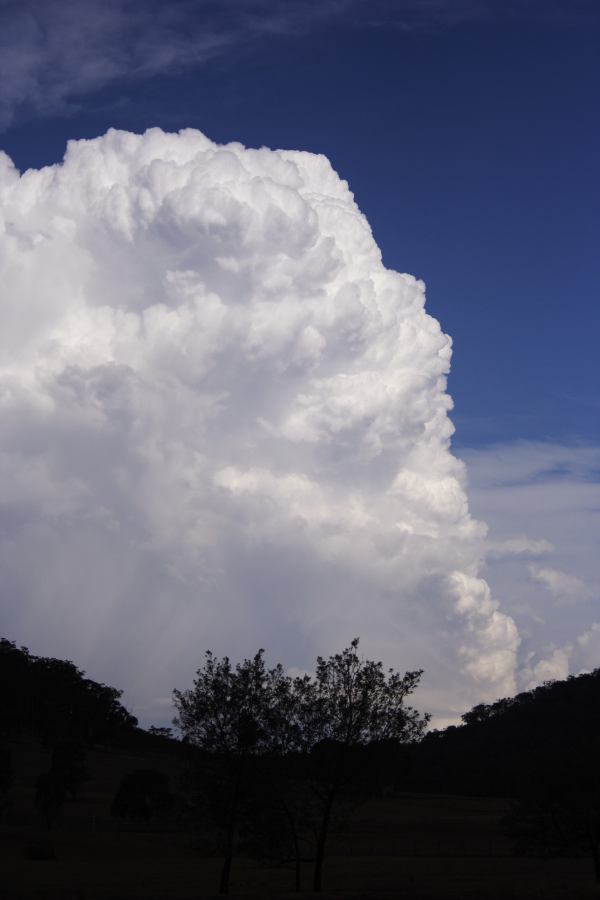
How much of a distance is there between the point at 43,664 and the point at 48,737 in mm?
26205

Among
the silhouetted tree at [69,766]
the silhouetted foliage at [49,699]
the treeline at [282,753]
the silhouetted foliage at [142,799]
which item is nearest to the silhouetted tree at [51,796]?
the silhouetted tree at [69,766]

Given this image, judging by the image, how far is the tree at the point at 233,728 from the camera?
51781 millimetres

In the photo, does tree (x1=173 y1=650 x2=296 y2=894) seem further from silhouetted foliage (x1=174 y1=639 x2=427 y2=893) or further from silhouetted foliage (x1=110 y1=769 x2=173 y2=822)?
silhouetted foliage (x1=110 y1=769 x2=173 y2=822)

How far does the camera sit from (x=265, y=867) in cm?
5731

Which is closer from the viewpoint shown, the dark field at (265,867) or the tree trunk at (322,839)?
the tree trunk at (322,839)

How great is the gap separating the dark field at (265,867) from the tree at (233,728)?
2668mm

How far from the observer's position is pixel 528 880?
5844 cm

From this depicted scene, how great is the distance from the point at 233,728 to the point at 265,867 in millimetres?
10855

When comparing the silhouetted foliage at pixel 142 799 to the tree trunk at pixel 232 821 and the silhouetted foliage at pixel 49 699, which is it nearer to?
the tree trunk at pixel 232 821

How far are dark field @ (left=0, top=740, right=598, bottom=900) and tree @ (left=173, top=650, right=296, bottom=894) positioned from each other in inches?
105

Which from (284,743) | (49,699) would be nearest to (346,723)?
(284,743)

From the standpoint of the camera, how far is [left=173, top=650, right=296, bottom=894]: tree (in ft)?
170

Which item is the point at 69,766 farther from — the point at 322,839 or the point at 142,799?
the point at 322,839

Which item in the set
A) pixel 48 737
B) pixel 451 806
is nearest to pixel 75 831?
pixel 451 806
